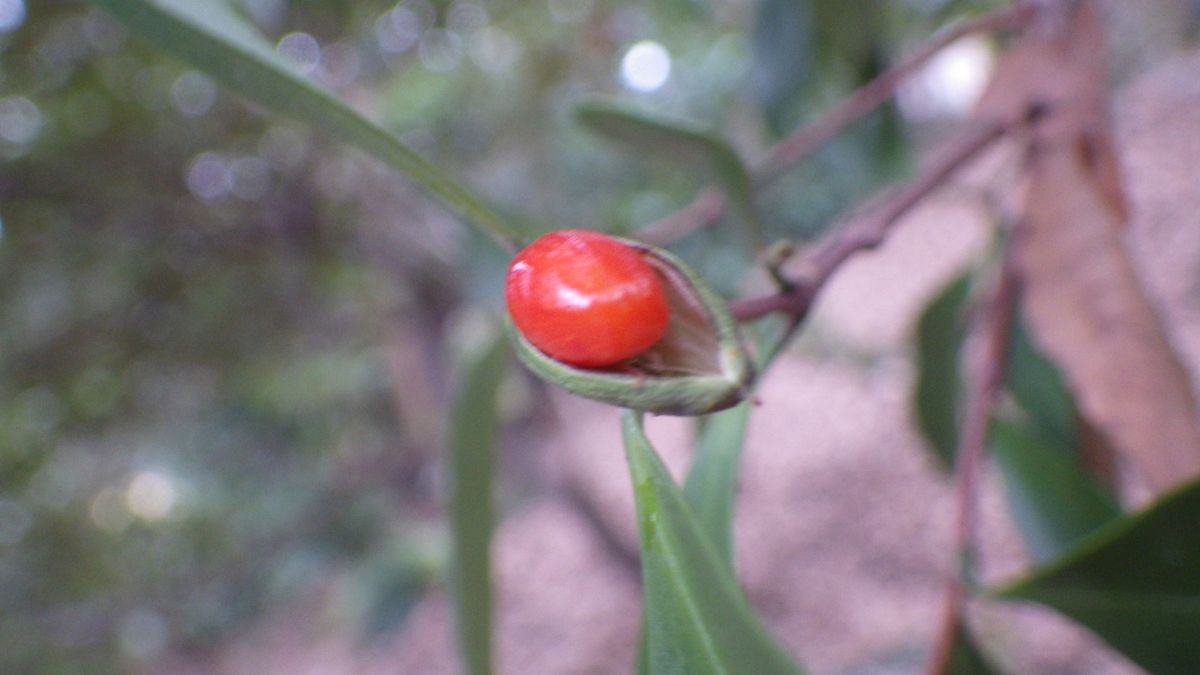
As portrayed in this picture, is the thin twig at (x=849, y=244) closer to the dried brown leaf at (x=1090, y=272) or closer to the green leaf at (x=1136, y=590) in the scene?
the dried brown leaf at (x=1090, y=272)

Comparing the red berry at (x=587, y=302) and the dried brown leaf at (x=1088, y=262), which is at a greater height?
A: the red berry at (x=587, y=302)

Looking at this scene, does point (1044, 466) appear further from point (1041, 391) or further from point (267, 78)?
point (267, 78)

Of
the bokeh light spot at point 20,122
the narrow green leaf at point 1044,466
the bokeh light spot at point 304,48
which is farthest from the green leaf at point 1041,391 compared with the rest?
the bokeh light spot at point 20,122

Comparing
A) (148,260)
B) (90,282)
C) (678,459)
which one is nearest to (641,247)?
(148,260)

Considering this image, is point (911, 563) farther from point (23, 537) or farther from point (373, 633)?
point (23, 537)

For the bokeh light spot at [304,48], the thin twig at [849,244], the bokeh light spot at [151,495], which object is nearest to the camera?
the thin twig at [849,244]
